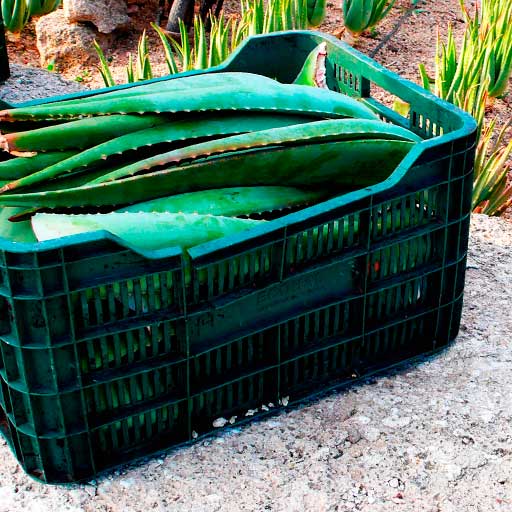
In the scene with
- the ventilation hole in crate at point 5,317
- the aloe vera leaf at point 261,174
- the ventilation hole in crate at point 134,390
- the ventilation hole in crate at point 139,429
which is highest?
the aloe vera leaf at point 261,174

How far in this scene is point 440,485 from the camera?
6.25 feet

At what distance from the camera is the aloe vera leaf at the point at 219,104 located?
1.96 m

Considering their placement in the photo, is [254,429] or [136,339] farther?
[254,429]

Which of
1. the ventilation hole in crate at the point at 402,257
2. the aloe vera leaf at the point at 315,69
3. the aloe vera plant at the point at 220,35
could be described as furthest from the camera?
the aloe vera plant at the point at 220,35

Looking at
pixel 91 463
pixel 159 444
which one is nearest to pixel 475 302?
pixel 159 444

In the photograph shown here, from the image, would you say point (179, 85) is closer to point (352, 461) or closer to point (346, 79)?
point (346, 79)

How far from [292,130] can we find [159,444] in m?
0.73

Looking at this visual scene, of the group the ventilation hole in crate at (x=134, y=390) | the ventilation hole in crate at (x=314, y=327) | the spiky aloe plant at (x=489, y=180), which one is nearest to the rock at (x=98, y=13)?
the spiky aloe plant at (x=489, y=180)

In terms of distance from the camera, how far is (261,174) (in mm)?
1938

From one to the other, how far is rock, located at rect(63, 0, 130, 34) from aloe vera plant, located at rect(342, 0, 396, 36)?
1.35 meters

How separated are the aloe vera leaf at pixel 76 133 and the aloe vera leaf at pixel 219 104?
0.08 feet

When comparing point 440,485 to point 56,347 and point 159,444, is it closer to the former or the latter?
point 159,444

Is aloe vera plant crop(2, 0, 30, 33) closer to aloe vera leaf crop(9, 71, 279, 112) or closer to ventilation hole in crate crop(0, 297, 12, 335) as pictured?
aloe vera leaf crop(9, 71, 279, 112)

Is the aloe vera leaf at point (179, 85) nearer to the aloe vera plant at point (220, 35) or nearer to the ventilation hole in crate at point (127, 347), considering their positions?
the ventilation hole in crate at point (127, 347)
